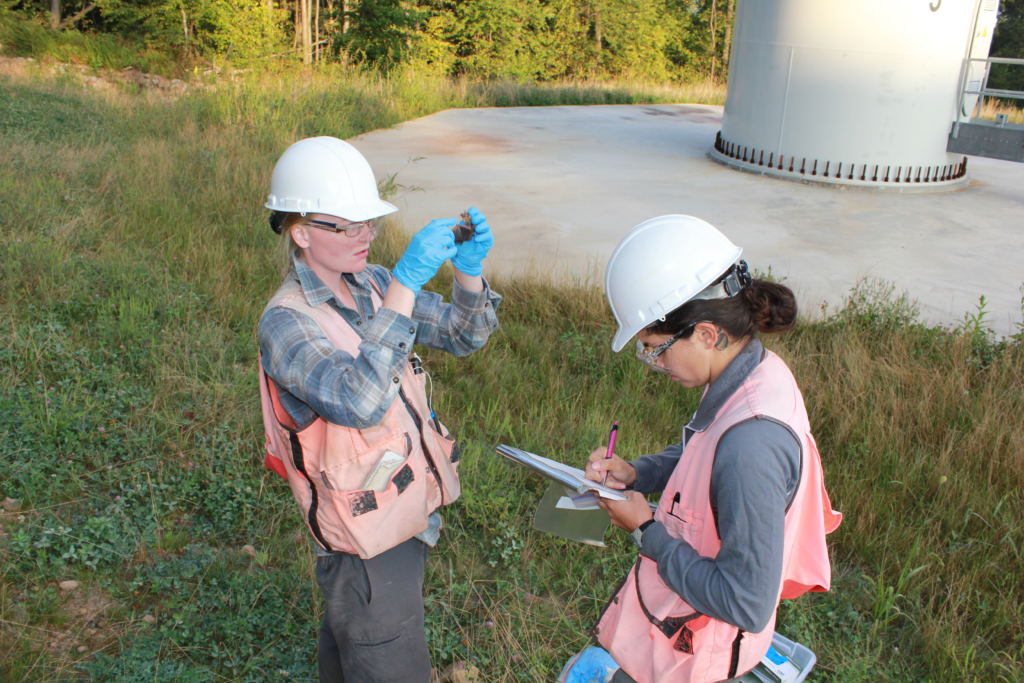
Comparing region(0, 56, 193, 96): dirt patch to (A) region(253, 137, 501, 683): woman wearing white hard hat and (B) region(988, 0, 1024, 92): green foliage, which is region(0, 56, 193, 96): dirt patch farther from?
(B) region(988, 0, 1024, 92): green foliage

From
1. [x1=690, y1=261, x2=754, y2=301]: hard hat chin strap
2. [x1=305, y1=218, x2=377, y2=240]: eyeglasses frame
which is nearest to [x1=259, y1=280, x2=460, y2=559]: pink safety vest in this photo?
[x1=305, y1=218, x2=377, y2=240]: eyeglasses frame

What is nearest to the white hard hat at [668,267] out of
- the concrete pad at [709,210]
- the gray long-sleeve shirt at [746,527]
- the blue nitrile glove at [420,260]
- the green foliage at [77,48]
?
the gray long-sleeve shirt at [746,527]

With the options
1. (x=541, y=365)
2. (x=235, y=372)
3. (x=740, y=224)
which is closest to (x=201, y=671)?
(x=235, y=372)

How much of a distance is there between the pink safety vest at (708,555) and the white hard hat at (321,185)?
1.16m

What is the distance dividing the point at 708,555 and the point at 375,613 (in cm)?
91

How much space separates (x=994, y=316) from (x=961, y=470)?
2208mm

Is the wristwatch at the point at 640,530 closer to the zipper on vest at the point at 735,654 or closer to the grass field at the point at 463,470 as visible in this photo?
the zipper on vest at the point at 735,654

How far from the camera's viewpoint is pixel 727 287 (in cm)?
189

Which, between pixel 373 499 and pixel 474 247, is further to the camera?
pixel 474 247

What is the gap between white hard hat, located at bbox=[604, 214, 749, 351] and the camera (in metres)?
1.89

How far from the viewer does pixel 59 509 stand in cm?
366

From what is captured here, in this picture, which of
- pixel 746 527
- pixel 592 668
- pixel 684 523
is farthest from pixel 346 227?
pixel 592 668

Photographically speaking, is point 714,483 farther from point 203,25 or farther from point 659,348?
point 203,25

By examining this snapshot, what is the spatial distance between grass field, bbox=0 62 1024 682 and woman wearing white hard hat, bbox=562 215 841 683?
1.14m
